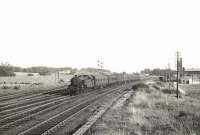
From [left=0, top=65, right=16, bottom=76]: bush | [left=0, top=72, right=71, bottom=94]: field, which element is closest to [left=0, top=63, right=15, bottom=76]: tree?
[left=0, top=65, right=16, bottom=76]: bush

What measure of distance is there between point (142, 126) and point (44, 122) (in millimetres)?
5537

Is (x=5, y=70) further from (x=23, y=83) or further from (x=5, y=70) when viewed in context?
(x=23, y=83)

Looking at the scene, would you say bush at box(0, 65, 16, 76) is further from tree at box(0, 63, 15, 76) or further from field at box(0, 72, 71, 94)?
field at box(0, 72, 71, 94)

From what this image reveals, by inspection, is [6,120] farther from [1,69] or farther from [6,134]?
[1,69]

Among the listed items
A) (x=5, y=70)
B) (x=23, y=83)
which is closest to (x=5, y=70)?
(x=5, y=70)

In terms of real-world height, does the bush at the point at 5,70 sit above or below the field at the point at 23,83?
above

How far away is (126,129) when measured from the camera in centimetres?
1314

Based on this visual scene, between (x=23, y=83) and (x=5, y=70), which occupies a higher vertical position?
(x=5, y=70)

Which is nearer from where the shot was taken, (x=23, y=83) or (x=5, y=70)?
(x=23, y=83)

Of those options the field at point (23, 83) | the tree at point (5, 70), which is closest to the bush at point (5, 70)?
the tree at point (5, 70)

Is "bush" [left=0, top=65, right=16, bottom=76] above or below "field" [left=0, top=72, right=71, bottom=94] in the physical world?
above

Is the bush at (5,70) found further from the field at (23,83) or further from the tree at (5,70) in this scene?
the field at (23,83)

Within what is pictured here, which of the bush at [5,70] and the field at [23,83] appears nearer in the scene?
the field at [23,83]

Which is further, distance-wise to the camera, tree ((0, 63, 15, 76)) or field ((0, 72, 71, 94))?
tree ((0, 63, 15, 76))
